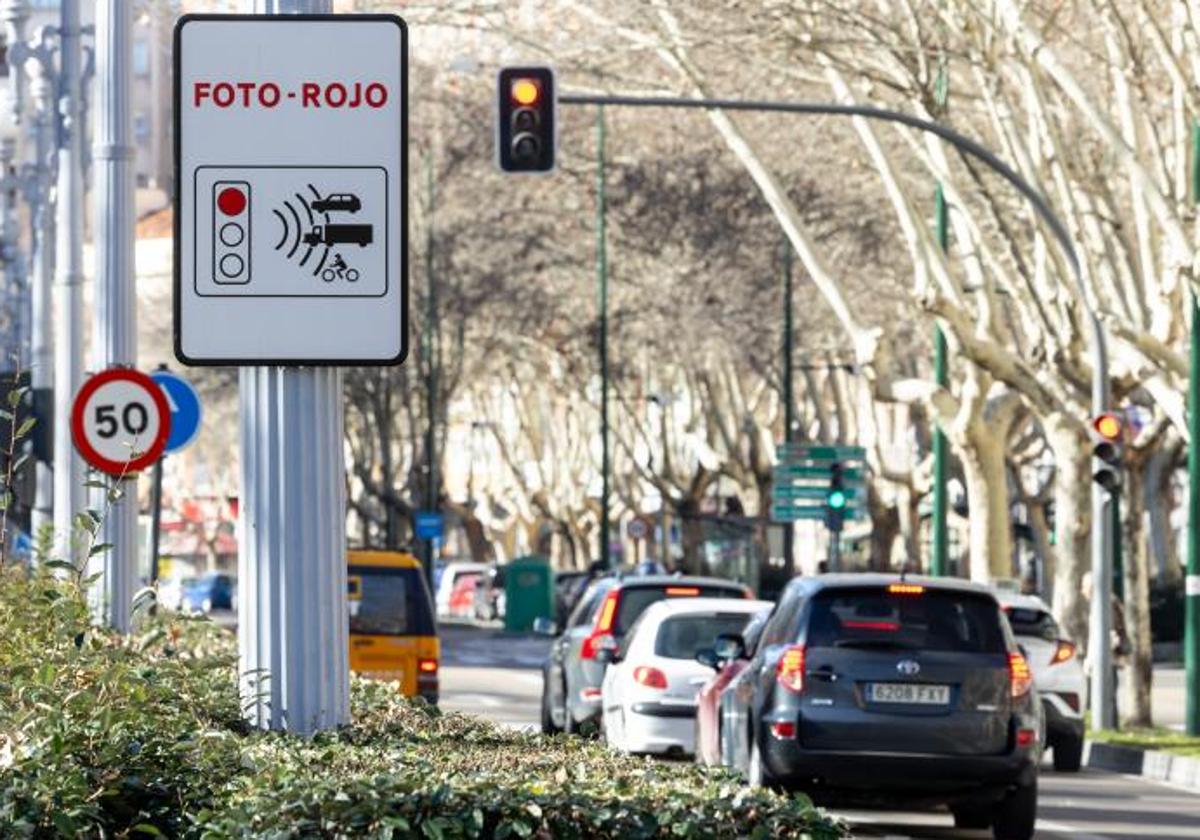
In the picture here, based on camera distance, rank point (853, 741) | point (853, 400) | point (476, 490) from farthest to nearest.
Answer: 1. point (476, 490)
2. point (853, 400)
3. point (853, 741)

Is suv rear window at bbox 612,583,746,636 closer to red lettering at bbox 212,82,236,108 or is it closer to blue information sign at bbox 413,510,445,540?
red lettering at bbox 212,82,236,108

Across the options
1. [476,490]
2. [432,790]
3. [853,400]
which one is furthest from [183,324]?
[476,490]

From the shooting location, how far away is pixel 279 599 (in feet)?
27.9

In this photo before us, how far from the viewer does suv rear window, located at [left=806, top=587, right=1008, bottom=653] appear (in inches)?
691

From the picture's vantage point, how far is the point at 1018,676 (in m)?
17.5

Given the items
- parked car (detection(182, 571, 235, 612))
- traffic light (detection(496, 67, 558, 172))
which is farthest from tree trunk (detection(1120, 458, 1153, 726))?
parked car (detection(182, 571, 235, 612))

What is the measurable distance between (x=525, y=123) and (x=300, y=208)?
56.1ft

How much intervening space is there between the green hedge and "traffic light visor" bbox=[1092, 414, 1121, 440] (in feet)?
64.1

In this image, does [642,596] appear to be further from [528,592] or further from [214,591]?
[214,591]

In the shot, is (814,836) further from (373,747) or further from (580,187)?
(580,187)

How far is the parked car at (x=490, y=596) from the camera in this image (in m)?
77.6

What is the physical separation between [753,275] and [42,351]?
20821 millimetres

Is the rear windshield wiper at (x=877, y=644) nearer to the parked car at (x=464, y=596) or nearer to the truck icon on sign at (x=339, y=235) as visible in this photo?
the truck icon on sign at (x=339, y=235)

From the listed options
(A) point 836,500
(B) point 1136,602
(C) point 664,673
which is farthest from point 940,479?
(C) point 664,673
